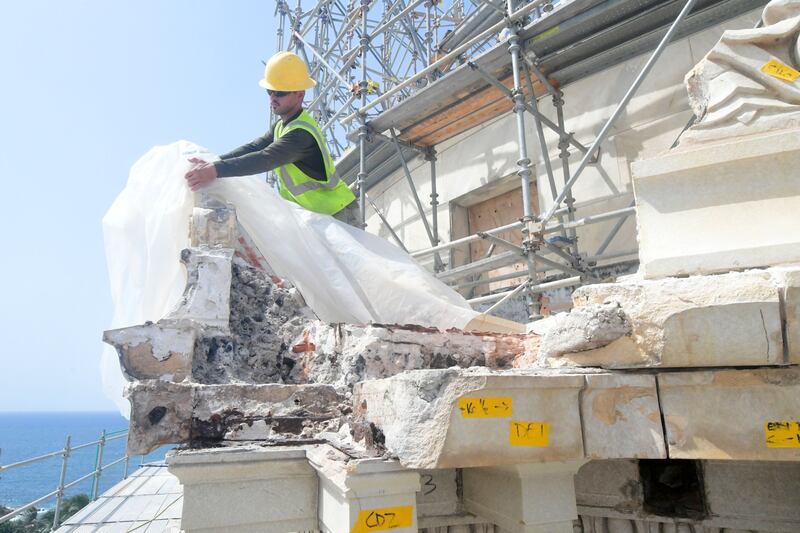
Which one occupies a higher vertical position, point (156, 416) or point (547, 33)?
point (547, 33)

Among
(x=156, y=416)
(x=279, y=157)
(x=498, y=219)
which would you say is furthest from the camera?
(x=498, y=219)

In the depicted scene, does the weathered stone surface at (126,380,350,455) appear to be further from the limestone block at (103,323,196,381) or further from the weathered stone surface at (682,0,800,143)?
the weathered stone surface at (682,0,800,143)

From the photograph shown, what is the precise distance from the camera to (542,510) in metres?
1.79

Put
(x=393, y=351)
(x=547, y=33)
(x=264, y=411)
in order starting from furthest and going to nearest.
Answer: (x=547, y=33)
(x=393, y=351)
(x=264, y=411)

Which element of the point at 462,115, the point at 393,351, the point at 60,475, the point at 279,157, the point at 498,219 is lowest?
the point at 60,475

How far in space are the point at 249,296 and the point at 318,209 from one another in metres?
1.08

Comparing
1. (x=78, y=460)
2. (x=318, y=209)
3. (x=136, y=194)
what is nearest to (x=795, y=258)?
(x=318, y=209)

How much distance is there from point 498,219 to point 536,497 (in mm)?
6800

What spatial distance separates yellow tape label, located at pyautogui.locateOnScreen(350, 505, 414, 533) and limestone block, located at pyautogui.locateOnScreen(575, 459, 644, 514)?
1.19 m

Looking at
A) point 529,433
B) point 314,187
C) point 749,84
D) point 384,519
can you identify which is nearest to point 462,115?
point 314,187

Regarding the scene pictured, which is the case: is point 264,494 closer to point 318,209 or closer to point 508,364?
point 508,364

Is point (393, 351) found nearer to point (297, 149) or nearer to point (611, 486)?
point (611, 486)

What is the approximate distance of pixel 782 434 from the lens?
164 cm

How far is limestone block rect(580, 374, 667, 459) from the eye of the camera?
5.72ft
